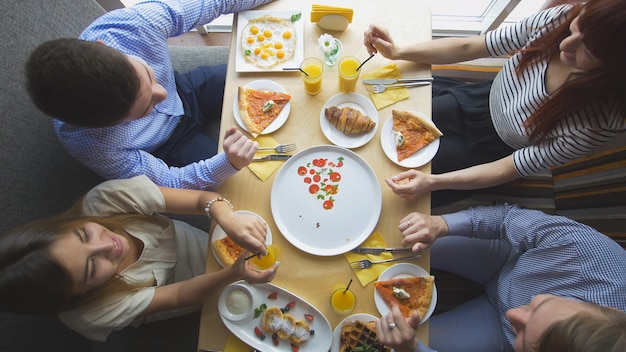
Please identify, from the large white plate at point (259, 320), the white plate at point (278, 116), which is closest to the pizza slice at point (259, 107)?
the white plate at point (278, 116)

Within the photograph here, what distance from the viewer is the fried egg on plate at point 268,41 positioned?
1.33 meters

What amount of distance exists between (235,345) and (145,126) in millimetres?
829

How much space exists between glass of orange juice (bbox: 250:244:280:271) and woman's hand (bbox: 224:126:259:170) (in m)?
0.29

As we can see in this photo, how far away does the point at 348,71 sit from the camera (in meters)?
1.26

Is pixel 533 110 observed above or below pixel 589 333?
above

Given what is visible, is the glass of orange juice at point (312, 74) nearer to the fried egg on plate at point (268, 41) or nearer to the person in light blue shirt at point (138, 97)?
the fried egg on plate at point (268, 41)

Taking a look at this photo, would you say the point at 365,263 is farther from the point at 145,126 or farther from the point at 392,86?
the point at 145,126

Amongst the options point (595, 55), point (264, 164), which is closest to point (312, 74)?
point (264, 164)

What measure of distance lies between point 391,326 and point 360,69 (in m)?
0.85

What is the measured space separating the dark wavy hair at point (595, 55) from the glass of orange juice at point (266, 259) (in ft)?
3.06

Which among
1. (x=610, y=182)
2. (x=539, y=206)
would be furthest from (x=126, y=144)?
(x=610, y=182)

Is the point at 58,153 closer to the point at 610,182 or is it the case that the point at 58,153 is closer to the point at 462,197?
Result: the point at 462,197

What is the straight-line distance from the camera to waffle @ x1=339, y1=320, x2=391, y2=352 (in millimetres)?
1079

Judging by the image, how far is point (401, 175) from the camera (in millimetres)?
1188
